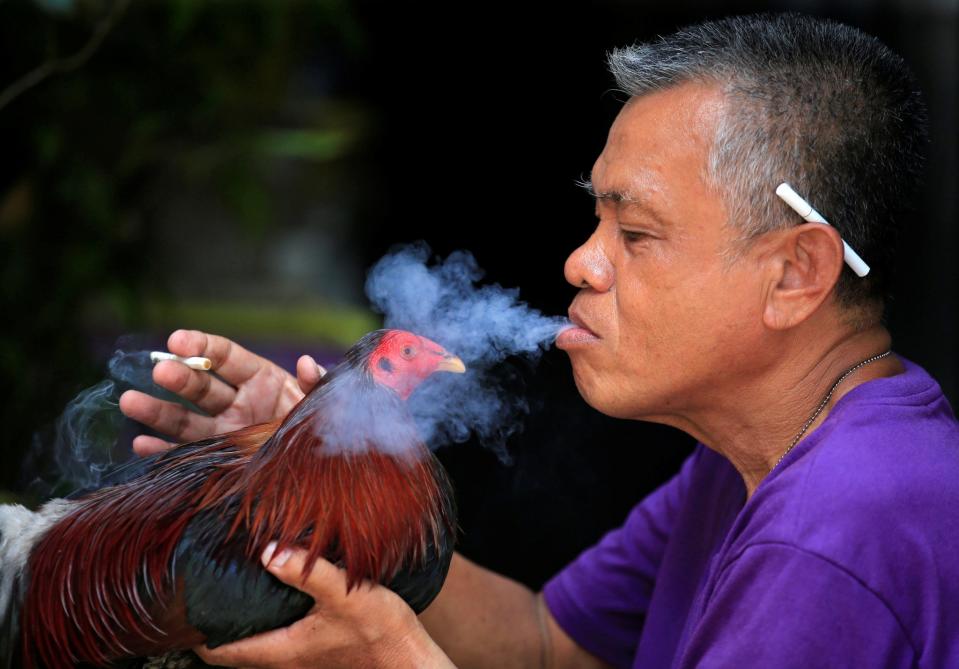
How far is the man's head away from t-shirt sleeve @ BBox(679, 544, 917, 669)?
393 millimetres

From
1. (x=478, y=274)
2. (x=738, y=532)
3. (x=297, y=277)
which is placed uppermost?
(x=297, y=277)

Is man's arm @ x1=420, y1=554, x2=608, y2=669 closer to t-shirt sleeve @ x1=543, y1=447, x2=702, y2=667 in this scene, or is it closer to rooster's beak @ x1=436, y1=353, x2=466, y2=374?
t-shirt sleeve @ x1=543, y1=447, x2=702, y2=667

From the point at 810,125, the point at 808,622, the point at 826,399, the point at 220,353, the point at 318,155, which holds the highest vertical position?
the point at 318,155

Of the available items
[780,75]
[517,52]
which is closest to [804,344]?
[780,75]

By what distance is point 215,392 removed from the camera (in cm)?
213

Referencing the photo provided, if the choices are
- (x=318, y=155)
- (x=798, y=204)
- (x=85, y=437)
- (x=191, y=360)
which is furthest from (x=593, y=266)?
(x=318, y=155)

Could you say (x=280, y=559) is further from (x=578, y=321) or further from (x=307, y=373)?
(x=578, y=321)

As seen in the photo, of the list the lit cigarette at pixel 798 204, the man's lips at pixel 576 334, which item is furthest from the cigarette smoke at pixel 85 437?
the lit cigarette at pixel 798 204

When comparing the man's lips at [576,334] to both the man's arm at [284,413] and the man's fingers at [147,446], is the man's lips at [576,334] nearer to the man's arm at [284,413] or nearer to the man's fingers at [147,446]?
the man's arm at [284,413]

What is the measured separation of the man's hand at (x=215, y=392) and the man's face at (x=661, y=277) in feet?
1.99

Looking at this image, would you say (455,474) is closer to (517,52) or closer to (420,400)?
(420,400)

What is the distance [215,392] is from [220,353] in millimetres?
88

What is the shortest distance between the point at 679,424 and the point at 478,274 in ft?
1.67

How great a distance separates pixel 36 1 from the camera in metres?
3.71
